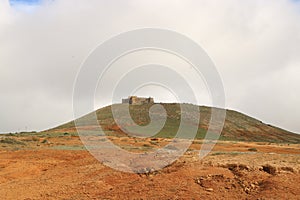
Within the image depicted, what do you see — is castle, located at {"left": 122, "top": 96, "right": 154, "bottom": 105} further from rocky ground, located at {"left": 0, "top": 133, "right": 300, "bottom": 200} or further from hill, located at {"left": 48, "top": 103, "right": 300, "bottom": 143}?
rocky ground, located at {"left": 0, "top": 133, "right": 300, "bottom": 200}

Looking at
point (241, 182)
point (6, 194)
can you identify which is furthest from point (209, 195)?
point (6, 194)

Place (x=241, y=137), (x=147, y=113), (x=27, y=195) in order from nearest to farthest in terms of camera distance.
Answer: (x=27, y=195)
(x=241, y=137)
(x=147, y=113)

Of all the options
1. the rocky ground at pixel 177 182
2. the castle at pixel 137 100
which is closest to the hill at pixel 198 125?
the castle at pixel 137 100

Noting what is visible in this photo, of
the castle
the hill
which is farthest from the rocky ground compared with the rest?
the castle

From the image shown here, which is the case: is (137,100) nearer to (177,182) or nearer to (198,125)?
(198,125)

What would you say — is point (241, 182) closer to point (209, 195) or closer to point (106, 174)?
point (209, 195)

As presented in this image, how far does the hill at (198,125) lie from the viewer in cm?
5404

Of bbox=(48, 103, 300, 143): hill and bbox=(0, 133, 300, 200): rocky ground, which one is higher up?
bbox=(48, 103, 300, 143): hill

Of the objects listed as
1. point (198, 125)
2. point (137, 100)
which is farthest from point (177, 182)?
point (137, 100)

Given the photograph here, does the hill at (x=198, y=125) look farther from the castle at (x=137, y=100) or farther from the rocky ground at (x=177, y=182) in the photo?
the rocky ground at (x=177, y=182)

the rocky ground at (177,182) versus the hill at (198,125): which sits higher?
the hill at (198,125)

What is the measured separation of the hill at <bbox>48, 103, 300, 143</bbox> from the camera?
54.0 m

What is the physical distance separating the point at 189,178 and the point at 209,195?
1350mm

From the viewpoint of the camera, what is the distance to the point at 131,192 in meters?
10.1
